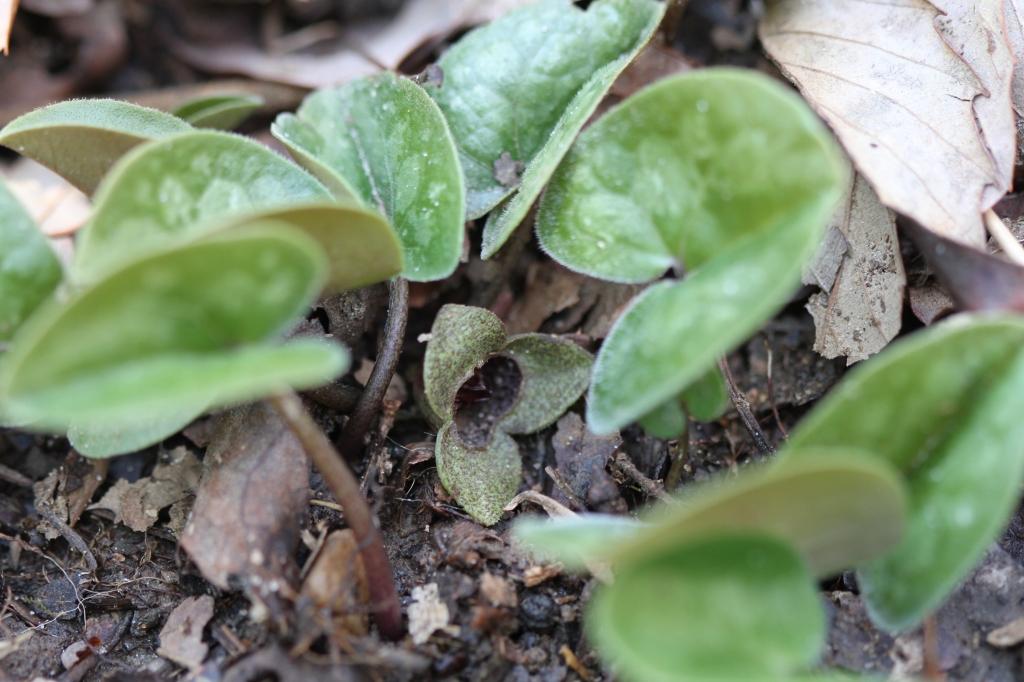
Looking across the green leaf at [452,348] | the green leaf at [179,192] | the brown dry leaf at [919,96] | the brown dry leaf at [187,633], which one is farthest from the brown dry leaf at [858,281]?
the brown dry leaf at [187,633]

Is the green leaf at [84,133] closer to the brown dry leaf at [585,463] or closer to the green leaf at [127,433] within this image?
the green leaf at [127,433]

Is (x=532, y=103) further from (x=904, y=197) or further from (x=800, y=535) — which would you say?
(x=800, y=535)

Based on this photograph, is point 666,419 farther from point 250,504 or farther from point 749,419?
point 250,504

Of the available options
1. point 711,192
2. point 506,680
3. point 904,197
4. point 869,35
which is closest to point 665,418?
point 711,192

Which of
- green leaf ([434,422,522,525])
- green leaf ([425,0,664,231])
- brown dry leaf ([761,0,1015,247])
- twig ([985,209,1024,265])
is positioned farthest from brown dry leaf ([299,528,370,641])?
twig ([985,209,1024,265])

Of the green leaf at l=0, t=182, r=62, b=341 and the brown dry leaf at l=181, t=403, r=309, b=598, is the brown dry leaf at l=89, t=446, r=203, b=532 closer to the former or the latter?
the brown dry leaf at l=181, t=403, r=309, b=598
